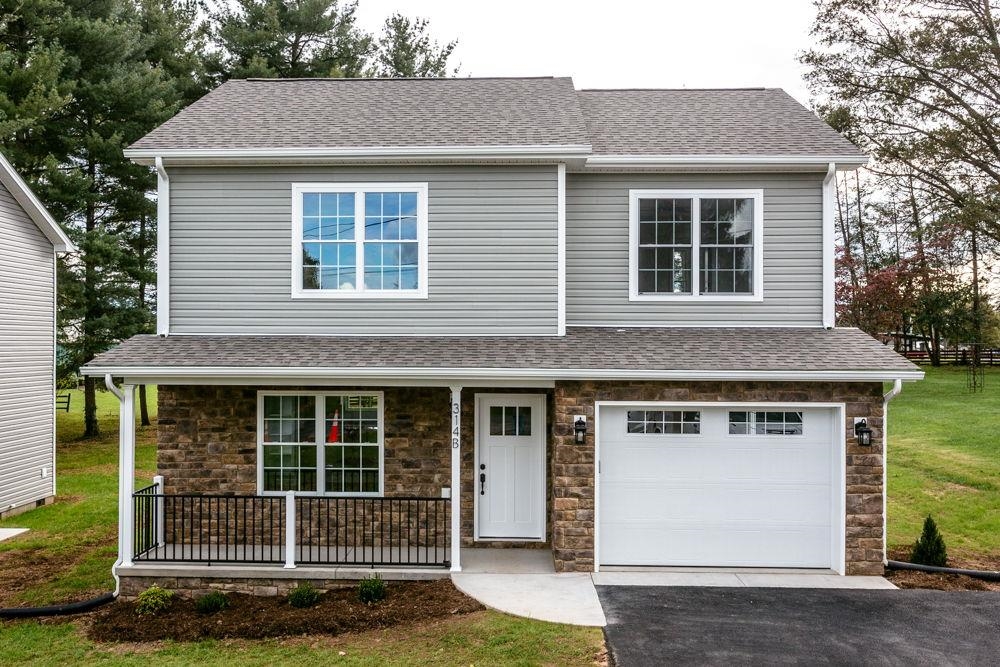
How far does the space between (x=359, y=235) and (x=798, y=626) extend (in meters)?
6.86

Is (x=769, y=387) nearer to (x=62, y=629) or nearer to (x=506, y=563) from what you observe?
(x=506, y=563)

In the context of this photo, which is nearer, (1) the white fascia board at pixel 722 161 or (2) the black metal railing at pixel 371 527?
(2) the black metal railing at pixel 371 527

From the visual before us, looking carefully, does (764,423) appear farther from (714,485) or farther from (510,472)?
(510,472)

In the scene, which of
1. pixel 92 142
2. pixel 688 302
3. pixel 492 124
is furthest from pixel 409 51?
pixel 688 302

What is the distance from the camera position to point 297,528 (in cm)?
894

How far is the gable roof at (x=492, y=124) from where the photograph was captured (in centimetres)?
891

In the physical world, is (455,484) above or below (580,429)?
below

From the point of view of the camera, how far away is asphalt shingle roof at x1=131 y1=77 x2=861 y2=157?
917 centimetres

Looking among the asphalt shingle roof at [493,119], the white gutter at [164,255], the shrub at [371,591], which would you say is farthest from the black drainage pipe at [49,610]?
the asphalt shingle roof at [493,119]

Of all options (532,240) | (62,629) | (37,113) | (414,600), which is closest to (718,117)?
(532,240)

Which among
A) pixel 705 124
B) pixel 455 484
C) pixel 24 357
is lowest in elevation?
pixel 455 484

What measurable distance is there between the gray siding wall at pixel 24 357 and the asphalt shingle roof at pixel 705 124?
Answer: 34.5 ft

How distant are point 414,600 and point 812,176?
7634 millimetres

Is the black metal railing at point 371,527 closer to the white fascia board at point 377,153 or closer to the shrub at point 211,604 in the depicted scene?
the shrub at point 211,604
